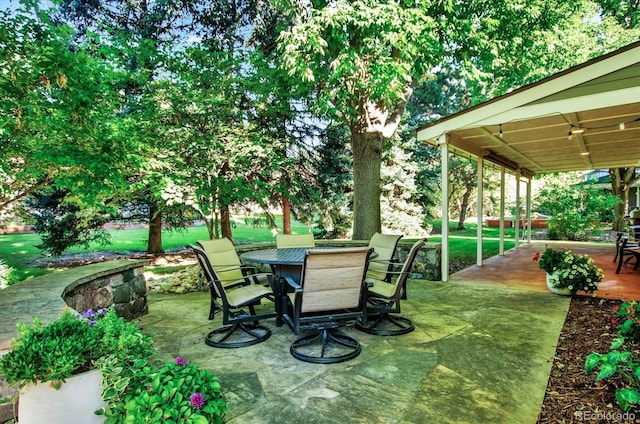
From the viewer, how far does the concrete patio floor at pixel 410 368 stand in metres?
2.19

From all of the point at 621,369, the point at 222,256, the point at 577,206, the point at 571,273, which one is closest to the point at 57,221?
the point at 222,256

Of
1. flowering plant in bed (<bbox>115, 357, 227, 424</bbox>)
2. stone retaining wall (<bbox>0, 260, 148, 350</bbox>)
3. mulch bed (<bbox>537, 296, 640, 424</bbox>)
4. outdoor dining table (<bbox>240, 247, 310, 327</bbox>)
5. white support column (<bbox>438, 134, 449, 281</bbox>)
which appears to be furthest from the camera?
white support column (<bbox>438, 134, 449, 281</bbox>)

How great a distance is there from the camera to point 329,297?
2973 mm

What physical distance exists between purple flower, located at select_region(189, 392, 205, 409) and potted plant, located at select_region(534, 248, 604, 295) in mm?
5150

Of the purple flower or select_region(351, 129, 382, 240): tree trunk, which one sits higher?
select_region(351, 129, 382, 240): tree trunk

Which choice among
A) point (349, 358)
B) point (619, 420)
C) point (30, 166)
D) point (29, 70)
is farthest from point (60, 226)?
point (619, 420)

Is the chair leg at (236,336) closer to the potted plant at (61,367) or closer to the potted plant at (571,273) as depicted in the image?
the potted plant at (61,367)

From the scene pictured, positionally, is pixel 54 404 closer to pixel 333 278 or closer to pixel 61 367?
pixel 61 367

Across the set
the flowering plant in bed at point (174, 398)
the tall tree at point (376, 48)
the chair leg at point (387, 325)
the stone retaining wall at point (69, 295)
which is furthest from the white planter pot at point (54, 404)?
the tall tree at point (376, 48)

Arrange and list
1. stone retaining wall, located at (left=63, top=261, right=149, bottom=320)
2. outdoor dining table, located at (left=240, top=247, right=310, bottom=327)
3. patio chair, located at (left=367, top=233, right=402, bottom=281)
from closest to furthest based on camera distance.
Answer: outdoor dining table, located at (left=240, top=247, right=310, bottom=327) < stone retaining wall, located at (left=63, top=261, right=149, bottom=320) < patio chair, located at (left=367, top=233, right=402, bottom=281)

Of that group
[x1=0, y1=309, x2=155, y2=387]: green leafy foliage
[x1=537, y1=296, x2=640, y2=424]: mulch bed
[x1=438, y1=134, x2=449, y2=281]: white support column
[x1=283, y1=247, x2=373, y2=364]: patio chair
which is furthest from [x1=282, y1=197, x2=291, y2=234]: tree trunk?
[x1=0, y1=309, x2=155, y2=387]: green leafy foliage

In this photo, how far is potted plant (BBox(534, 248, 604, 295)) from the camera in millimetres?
4750

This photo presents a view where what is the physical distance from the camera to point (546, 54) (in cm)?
915

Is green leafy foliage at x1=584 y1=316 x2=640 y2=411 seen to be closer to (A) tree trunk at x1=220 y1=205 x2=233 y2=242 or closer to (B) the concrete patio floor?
(B) the concrete patio floor
